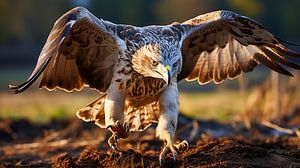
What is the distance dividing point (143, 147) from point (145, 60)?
1799 mm

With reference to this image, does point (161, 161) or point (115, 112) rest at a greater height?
point (115, 112)

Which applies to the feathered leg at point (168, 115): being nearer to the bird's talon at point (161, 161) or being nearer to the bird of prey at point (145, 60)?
the bird of prey at point (145, 60)

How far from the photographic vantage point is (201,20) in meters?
8.51

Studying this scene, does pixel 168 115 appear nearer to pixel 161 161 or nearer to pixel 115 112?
pixel 115 112

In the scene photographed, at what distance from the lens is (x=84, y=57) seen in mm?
8562

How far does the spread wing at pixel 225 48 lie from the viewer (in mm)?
8469

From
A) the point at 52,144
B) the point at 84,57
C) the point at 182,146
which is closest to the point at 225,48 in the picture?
the point at 84,57

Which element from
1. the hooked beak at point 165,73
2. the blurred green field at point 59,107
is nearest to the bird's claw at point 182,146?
the hooked beak at point 165,73

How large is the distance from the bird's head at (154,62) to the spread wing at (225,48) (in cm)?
80

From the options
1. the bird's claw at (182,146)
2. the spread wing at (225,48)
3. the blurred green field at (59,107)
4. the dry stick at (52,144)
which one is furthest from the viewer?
the blurred green field at (59,107)

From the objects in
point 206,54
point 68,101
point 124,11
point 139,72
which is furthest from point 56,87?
point 124,11

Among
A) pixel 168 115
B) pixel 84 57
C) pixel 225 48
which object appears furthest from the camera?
pixel 225 48

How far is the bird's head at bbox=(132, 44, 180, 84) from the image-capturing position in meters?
7.18

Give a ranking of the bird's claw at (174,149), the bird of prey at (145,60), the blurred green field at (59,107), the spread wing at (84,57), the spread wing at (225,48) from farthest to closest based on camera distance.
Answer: the blurred green field at (59,107)
the spread wing at (225,48)
the spread wing at (84,57)
the bird of prey at (145,60)
the bird's claw at (174,149)
